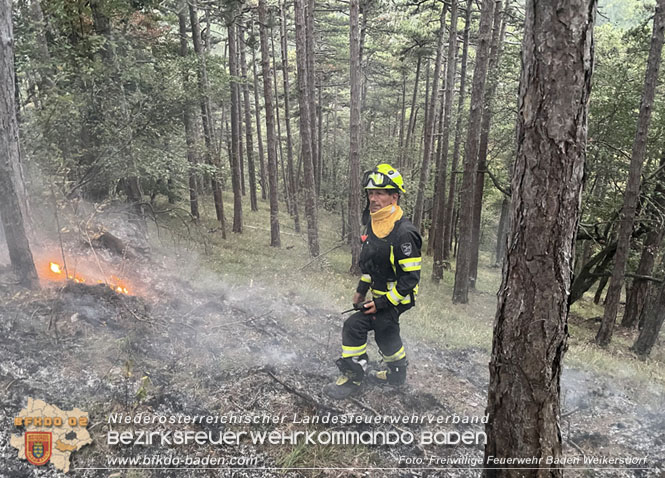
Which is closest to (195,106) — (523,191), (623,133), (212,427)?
(212,427)

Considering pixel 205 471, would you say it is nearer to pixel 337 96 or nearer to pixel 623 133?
pixel 623 133

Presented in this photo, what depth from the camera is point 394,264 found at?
441 centimetres

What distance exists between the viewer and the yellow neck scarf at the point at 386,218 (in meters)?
4.42

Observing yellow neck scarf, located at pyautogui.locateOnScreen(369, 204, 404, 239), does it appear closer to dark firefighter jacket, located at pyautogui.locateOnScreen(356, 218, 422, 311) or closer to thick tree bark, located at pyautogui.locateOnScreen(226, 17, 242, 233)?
dark firefighter jacket, located at pyautogui.locateOnScreen(356, 218, 422, 311)

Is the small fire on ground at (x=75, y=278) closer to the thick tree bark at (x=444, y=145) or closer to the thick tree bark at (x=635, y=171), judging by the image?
the thick tree bark at (x=635, y=171)

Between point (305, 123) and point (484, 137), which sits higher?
point (305, 123)

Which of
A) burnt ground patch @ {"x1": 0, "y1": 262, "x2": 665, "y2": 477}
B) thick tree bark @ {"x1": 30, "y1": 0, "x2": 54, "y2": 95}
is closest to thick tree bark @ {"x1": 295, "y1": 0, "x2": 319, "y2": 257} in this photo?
thick tree bark @ {"x1": 30, "y1": 0, "x2": 54, "y2": 95}

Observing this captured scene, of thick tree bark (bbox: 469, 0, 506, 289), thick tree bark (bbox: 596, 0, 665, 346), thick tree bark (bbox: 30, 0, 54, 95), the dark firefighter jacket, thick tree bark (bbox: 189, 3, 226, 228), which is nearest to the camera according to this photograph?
the dark firefighter jacket

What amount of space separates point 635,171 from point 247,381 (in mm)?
8764

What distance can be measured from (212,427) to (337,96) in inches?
1297

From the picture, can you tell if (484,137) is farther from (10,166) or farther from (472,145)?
(10,166)

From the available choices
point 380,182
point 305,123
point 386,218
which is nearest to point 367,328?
point 386,218

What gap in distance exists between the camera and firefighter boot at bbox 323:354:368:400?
184 inches

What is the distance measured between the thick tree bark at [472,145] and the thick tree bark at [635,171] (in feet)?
10.8
